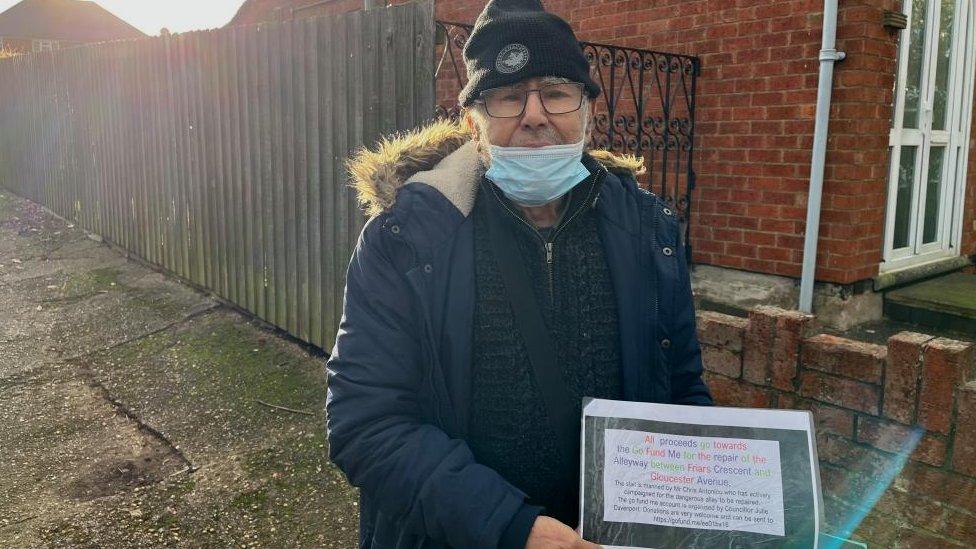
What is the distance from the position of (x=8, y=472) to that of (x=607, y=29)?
4762mm

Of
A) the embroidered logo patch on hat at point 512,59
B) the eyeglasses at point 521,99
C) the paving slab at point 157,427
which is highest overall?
Answer: the embroidered logo patch on hat at point 512,59

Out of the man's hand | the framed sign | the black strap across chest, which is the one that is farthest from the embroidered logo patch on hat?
the man's hand

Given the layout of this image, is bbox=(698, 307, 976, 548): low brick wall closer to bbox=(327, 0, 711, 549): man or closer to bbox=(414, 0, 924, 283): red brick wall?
bbox=(327, 0, 711, 549): man

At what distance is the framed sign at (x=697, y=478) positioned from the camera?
4.83ft

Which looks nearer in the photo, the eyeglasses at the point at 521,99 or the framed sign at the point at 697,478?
the framed sign at the point at 697,478

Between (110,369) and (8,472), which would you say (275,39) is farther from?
(8,472)

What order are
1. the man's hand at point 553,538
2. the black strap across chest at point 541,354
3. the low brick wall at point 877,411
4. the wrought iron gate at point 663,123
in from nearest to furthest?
1. the man's hand at point 553,538
2. the black strap across chest at point 541,354
3. the low brick wall at point 877,411
4. the wrought iron gate at point 663,123

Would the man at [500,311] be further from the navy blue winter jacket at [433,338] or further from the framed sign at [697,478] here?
the framed sign at [697,478]

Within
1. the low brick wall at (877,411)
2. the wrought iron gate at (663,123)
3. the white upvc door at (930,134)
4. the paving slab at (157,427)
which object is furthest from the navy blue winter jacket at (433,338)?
the white upvc door at (930,134)

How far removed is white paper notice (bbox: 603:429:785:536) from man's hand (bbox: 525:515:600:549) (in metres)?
0.08

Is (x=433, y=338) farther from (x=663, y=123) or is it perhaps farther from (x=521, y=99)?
(x=663, y=123)

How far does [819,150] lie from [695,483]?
3.60 metres

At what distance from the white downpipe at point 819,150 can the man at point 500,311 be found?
3.13m

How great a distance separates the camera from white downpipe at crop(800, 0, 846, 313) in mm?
4426
